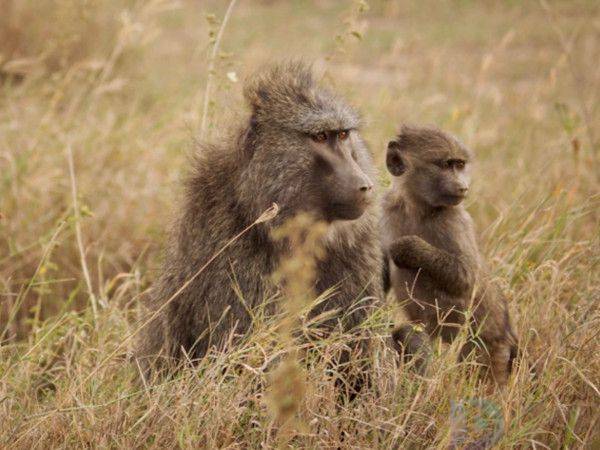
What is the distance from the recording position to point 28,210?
4.48m

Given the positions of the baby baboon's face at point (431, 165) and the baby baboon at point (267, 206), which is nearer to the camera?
the baby baboon at point (267, 206)

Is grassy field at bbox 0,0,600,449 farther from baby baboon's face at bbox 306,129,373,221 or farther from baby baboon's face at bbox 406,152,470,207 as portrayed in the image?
baby baboon's face at bbox 306,129,373,221

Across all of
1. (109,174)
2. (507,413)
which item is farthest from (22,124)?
(507,413)

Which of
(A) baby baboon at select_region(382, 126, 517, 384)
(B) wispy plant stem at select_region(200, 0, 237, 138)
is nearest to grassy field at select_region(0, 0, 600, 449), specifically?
(B) wispy plant stem at select_region(200, 0, 237, 138)

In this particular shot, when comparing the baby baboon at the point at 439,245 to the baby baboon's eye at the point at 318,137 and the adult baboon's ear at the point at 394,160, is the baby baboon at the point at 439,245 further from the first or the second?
the baby baboon's eye at the point at 318,137

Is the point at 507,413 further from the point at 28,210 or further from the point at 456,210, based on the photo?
the point at 28,210

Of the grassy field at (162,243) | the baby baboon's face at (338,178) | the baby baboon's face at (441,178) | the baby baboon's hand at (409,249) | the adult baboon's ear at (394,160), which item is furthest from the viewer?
Answer: the adult baboon's ear at (394,160)

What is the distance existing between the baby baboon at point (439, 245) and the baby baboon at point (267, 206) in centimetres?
27

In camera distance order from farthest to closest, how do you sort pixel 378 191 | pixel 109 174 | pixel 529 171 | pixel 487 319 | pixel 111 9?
1. pixel 111 9
2. pixel 529 171
3. pixel 109 174
4. pixel 487 319
5. pixel 378 191

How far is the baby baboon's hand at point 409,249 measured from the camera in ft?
9.91

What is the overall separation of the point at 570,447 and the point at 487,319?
27.4 inches

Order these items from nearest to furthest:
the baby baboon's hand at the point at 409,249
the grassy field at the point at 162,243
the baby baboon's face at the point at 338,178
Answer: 1. the grassy field at the point at 162,243
2. the baby baboon's face at the point at 338,178
3. the baby baboon's hand at the point at 409,249

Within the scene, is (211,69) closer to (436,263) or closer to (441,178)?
(441,178)

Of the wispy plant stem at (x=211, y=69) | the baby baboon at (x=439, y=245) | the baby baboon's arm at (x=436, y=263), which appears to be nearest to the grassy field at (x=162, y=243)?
the wispy plant stem at (x=211, y=69)
